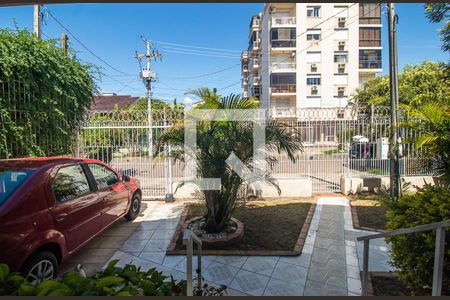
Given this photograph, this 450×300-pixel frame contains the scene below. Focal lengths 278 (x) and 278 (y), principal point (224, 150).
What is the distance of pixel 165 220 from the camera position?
5.15 metres

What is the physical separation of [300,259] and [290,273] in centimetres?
41

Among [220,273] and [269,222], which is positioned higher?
[269,222]

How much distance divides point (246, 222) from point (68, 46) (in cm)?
447

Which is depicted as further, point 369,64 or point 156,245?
point 369,64

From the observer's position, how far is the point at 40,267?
2.67 metres

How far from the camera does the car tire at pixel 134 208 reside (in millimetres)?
5102

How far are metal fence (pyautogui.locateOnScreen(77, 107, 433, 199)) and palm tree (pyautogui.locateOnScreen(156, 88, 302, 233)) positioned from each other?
1629mm

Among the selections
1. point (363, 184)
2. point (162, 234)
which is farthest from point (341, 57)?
point (162, 234)

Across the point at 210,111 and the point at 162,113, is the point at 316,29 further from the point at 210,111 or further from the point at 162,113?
the point at 210,111

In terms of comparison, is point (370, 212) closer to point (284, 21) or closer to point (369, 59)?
point (284, 21)

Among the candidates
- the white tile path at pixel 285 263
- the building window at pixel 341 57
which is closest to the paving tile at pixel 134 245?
the white tile path at pixel 285 263

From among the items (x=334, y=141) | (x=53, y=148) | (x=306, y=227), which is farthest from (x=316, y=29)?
(x=53, y=148)

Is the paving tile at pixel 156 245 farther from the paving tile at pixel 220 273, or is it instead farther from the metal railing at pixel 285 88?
the metal railing at pixel 285 88

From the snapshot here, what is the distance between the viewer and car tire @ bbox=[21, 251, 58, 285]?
2.54m
